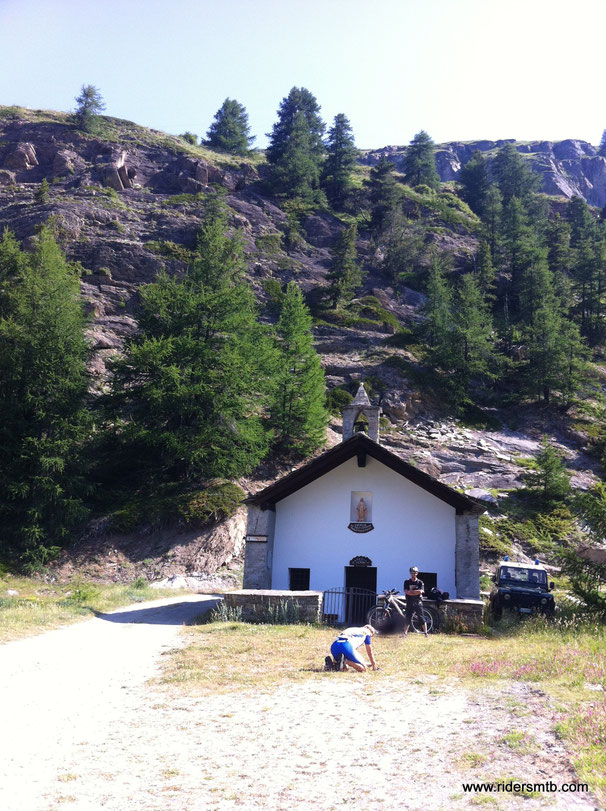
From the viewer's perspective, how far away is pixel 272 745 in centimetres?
687

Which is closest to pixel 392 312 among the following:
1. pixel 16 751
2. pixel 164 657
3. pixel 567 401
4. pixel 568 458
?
pixel 567 401

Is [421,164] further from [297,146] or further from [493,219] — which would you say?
[493,219]

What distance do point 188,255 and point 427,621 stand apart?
54.3m

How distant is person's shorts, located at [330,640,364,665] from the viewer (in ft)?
36.0

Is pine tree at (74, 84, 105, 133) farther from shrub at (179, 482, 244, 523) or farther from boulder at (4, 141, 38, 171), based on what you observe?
shrub at (179, 482, 244, 523)

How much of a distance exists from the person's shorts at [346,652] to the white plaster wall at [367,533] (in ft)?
32.9

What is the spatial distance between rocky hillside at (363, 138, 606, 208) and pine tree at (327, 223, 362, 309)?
10660 cm

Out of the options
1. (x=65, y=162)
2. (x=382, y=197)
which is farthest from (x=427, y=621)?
(x=65, y=162)

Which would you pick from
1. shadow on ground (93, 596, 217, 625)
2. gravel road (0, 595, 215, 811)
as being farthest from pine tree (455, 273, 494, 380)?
gravel road (0, 595, 215, 811)

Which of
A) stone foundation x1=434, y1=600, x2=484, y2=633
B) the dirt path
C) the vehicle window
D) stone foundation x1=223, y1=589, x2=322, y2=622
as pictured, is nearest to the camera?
the dirt path

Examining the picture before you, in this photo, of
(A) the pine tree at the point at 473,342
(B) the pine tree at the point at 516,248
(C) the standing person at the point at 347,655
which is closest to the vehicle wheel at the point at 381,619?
(C) the standing person at the point at 347,655

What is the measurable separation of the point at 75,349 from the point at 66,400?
10.9 feet

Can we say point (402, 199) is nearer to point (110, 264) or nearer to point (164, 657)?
point (110, 264)

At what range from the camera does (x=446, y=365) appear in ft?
175
